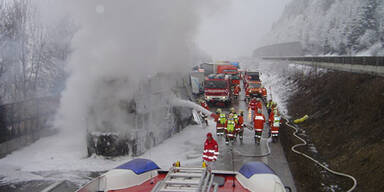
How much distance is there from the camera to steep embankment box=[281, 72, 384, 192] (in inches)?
274

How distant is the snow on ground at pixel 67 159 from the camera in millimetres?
8298

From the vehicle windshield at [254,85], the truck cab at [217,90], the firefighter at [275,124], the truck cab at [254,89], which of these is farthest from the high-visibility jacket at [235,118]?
the vehicle windshield at [254,85]

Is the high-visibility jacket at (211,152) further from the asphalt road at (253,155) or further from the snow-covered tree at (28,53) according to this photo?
the snow-covered tree at (28,53)

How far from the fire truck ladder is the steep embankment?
13.0 feet

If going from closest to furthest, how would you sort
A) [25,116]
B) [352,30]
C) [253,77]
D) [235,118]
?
[235,118] < [25,116] < [253,77] < [352,30]

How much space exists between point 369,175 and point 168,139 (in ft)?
24.1

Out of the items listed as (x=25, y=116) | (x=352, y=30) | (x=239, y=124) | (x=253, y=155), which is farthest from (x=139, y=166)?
(x=352, y=30)

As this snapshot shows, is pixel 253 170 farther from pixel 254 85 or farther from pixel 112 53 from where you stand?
pixel 254 85

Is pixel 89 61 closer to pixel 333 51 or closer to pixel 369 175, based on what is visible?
pixel 369 175

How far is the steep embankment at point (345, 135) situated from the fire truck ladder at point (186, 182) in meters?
3.97

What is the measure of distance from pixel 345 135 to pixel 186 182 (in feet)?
25.6

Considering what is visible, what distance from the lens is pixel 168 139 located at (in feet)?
39.0

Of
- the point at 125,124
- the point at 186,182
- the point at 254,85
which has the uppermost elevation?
the point at 254,85

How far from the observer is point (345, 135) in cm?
962
